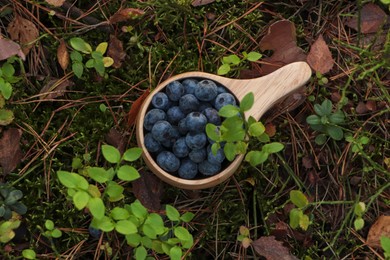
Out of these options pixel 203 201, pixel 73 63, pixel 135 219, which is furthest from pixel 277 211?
pixel 73 63

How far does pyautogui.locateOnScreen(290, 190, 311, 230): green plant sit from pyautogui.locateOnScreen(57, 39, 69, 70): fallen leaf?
0.86 meters

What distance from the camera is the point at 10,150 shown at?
1.67m

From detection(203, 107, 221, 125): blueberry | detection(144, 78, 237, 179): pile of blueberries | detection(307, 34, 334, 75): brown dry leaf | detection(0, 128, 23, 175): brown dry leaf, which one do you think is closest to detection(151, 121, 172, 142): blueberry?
detection(144, 78, 237, 179): pile of blueberries

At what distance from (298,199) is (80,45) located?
2.83 ft

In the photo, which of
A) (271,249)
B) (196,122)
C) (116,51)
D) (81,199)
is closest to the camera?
(81,199)

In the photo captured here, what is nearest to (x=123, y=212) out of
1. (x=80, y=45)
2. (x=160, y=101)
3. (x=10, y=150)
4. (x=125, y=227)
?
(x=125, y=227)

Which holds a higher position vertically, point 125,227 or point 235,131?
point 235,131

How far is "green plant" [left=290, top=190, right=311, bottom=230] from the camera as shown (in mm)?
1572

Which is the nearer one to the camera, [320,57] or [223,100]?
[223,100]

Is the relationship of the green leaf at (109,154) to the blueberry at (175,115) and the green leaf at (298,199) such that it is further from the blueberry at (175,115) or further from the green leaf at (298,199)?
the green leaf at (298,199)

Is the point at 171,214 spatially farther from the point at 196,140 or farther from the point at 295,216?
the point at 295,216

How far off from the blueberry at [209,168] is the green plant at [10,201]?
0.57 metres

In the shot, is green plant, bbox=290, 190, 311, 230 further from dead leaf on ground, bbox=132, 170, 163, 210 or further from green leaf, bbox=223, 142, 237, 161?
dead leaf on ground, bbox=132, 170, 163, 210

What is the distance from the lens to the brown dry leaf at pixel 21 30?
1.74 metres
